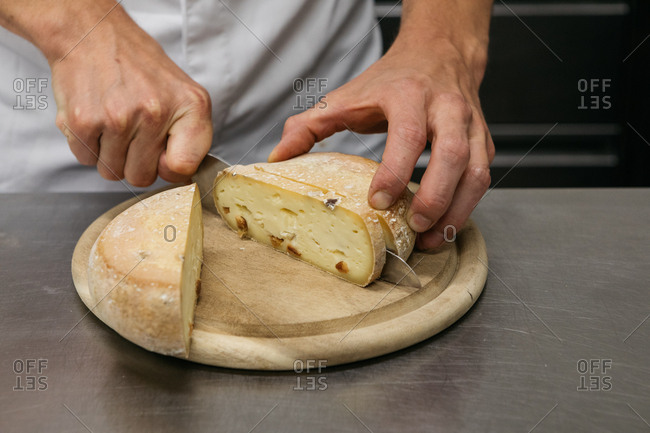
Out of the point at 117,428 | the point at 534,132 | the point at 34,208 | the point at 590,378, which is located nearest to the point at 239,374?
the point at 117,428

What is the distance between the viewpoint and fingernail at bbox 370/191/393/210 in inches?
56.3

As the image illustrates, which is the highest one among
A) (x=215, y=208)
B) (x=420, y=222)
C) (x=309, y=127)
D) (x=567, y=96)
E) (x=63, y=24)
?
(x=63, y=24)

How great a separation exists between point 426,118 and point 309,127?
12.9 inches

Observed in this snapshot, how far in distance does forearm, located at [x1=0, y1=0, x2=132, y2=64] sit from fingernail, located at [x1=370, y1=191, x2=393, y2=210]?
79 cm

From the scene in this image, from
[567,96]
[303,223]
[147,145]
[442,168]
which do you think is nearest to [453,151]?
[442,168]

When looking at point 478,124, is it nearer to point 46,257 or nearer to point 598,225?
point 598,225

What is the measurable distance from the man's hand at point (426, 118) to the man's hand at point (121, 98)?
10.6 inches

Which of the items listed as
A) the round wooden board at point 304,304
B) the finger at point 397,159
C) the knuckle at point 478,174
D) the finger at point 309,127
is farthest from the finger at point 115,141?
the knuckle at point 478,174

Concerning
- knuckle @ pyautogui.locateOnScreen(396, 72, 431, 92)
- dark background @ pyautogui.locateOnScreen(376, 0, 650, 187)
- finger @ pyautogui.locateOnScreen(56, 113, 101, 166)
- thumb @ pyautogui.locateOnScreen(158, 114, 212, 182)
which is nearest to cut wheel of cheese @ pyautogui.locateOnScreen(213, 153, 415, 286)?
thumb @ pyautogui.locateOnScreen(158, 114, 212, 182)

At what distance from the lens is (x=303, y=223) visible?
1.54m

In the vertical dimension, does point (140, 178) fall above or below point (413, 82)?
below

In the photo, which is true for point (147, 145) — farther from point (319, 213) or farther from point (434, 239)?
point (434, 239)

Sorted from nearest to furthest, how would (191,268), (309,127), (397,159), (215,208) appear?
(191,268) < (397,159) < (309,127) < (215,208)

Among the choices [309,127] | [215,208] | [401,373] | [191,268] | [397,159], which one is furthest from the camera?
[215,208]
